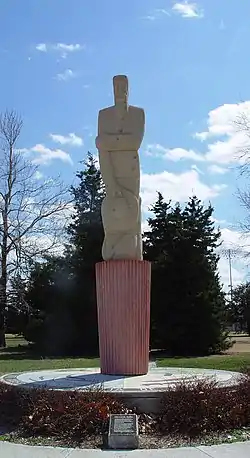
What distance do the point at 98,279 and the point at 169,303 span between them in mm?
21562

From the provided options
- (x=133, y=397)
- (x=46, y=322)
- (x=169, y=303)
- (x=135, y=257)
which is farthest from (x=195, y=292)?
(x=133, y=397)

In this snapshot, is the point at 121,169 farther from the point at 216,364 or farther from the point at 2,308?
the point at 2,308

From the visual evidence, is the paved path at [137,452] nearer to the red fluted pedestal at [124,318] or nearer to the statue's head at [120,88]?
the red fluted pedestal at [124,318]

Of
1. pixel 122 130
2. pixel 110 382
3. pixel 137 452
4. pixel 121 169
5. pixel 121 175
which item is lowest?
pixel 137 452

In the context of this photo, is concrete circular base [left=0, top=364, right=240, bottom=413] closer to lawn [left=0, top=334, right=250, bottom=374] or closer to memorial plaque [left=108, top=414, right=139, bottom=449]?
memorial plaque [left=108, top=414, right=139, bottom=449]

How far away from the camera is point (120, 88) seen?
11727mm

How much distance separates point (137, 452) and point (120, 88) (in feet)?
25.0

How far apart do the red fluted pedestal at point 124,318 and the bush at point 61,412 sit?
289cm

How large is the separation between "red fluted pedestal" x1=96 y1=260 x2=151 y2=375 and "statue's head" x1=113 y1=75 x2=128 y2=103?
3494 millimetres

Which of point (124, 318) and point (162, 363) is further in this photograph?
point (162, 363)

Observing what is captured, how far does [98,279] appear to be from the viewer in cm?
1147

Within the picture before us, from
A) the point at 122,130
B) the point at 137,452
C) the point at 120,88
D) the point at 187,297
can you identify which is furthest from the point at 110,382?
the point at 187,297

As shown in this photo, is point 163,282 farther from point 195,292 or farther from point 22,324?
point 22,324

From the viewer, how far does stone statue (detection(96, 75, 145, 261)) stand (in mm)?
11586
